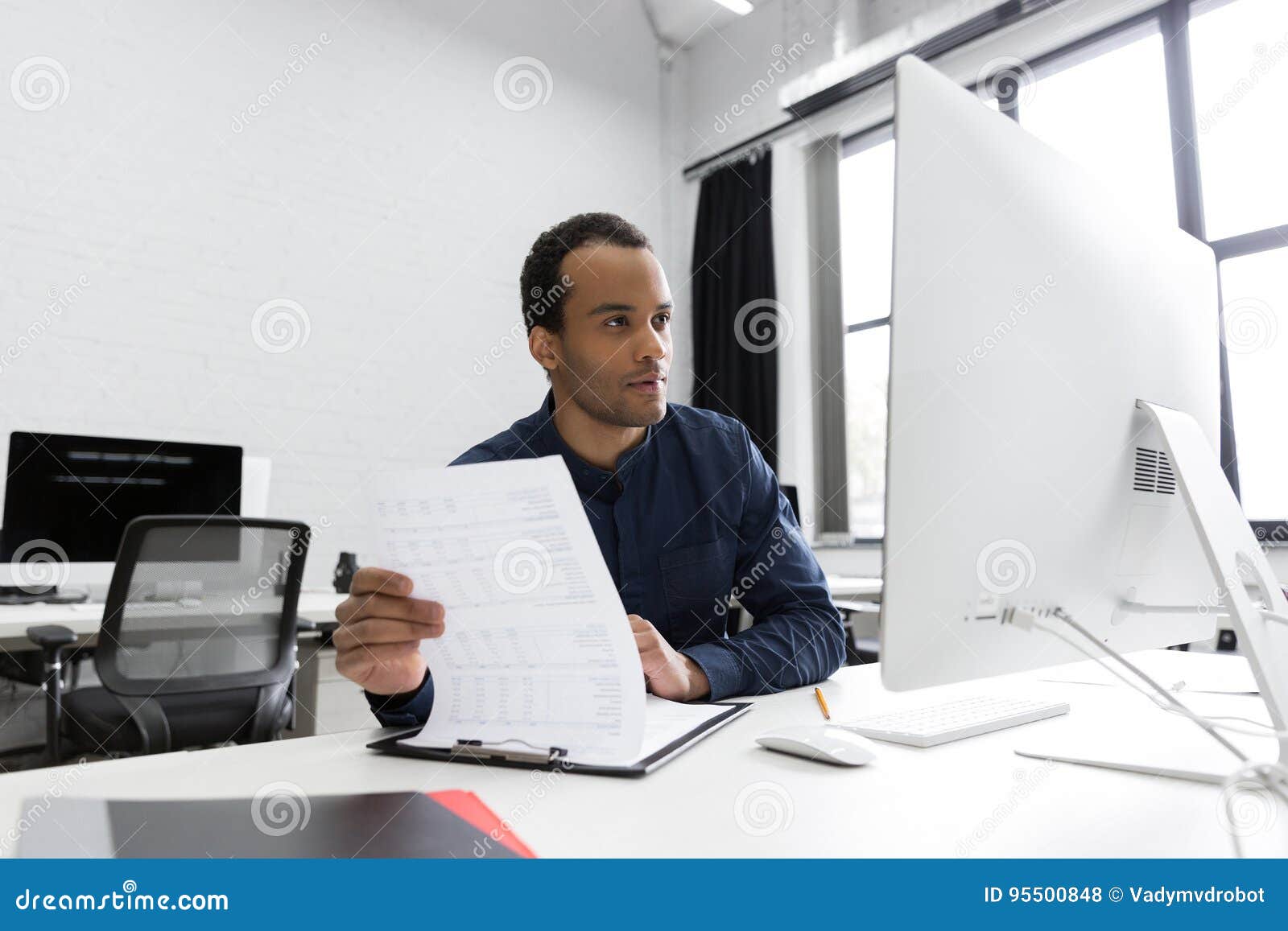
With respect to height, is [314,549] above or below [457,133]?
below

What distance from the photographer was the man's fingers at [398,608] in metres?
0.78

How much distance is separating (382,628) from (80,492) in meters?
2.17

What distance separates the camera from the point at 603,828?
0.62 metres

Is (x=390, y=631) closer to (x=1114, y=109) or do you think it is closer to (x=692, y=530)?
(x=692, y=530)

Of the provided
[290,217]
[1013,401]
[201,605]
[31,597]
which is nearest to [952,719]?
[1013,401]

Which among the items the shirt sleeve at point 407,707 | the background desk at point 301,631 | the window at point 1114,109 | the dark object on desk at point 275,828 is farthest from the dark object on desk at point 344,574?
the window at point 1114,109

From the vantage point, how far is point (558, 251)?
1.55m

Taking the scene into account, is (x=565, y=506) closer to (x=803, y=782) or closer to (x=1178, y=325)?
(x=803, y=782)

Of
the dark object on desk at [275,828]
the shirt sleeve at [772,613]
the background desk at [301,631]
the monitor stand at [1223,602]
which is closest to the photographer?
the dark object on desk at [275,828]

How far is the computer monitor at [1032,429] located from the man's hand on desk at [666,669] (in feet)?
1.23

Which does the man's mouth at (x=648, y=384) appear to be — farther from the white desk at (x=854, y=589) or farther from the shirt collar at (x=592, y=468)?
the white desk at (x=854, y=589)
